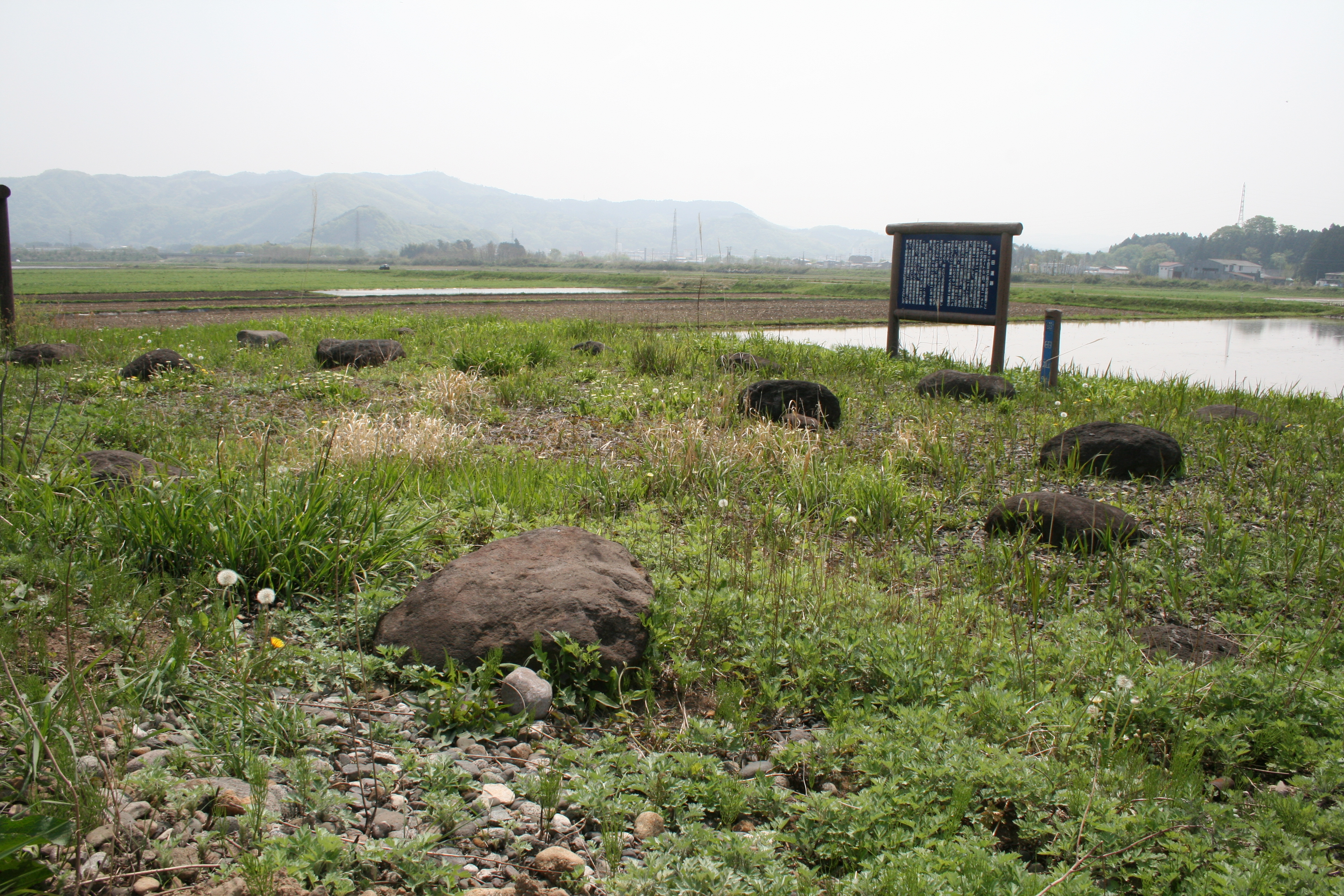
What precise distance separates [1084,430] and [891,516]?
256cm

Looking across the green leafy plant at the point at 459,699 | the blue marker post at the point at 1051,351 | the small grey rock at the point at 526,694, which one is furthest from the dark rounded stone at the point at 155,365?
the blue marker post at the point at 1051,351

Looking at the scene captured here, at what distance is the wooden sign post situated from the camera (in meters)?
11.6

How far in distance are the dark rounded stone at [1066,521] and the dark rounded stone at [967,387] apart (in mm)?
4244

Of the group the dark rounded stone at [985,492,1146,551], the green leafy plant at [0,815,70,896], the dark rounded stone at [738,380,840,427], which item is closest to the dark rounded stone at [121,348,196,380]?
the dark rounded stone at [738,380,840,427]

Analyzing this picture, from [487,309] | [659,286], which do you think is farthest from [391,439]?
[659,286]

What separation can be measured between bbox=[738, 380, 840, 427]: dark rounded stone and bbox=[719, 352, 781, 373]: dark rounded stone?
7.49ft

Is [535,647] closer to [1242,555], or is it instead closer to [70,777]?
[70,777]

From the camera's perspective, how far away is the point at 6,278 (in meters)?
12.0

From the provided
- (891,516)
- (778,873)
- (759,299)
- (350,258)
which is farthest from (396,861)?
(350,258)

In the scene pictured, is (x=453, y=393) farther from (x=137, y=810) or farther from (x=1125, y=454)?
(x=137, y=810)

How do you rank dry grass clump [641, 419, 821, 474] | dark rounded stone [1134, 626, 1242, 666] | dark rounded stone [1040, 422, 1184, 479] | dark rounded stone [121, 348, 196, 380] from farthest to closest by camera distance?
dark rounded stone [121, 348, 196, 380], dark rounded stone [1040, 422, 1184, 479], dry grass clump [641, 419, 821, 474], dark rounded stone [1134, 626, 1242, 666]

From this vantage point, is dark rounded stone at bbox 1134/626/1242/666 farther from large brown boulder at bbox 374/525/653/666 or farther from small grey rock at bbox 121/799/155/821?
small grey rock at bbox 121/799/155/821

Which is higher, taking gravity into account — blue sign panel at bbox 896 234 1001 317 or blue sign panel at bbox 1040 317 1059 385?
blue sign panel at bbox 896 234 1001 317

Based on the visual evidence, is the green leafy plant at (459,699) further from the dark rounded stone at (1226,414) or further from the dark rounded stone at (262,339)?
the dark rounded stone at (262,339)
